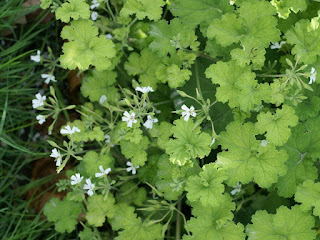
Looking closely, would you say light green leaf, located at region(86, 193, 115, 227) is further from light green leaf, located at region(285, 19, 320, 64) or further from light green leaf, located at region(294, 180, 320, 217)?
light green leaf, located at region(285, 19, 320, 64)

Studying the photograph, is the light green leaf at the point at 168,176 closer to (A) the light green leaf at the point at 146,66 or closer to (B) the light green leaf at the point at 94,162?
(B) the light green leaf at the point at 94,162

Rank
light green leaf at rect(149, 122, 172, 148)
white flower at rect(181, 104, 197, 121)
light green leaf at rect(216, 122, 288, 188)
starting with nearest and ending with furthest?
white flower at rect(181, 104, 197, 121), light green leaf at rect(216, 122, 288, 188), light green leaf at rect(149, 122, 172, 148)

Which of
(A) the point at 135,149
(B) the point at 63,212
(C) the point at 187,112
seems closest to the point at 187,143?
(C) the point at 187,112

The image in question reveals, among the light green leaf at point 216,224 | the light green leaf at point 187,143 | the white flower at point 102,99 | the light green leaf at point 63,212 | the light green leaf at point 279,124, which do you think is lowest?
the light green leaf at point 63,212

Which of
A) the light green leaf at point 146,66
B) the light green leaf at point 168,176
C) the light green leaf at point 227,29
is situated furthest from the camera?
the light green leaf at point 146,66

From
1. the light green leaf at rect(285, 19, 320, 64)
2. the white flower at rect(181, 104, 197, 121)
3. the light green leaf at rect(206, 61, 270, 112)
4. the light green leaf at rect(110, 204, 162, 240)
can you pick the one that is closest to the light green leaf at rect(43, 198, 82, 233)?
the light green leaf at rect(110, 204, 162, 240)

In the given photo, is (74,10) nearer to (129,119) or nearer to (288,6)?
(129,119)

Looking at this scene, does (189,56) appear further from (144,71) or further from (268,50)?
(268,50)

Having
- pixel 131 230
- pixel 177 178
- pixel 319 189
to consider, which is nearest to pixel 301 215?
pixel 319 189

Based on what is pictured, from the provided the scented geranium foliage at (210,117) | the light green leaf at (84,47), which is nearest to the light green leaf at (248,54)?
the scented geranium foliage at (210,117)
